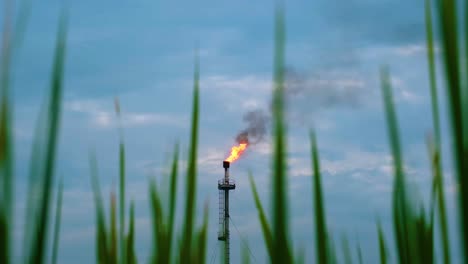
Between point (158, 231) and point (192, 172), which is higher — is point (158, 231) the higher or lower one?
the lower one

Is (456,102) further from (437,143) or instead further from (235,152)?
(235,152)

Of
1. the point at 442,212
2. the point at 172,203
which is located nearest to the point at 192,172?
the point at 172,203

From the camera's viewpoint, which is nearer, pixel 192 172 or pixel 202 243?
pixel 192 172

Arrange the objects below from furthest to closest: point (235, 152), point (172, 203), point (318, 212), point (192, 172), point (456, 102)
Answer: point (235, 152) → point (172, 203) → point (192, 172) → point (318, 212) → point (456, 102)

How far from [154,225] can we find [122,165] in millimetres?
234

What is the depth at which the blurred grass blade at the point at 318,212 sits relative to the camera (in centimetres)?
130

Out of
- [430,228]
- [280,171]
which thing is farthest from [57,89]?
[430,228]

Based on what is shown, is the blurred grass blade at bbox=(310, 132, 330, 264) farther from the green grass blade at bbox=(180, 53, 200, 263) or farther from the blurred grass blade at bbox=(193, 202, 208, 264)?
the blurred grass blade at bbox=(193, 202, 208, 264)

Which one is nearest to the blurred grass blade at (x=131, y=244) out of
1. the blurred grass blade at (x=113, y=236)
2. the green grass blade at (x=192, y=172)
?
the blurred grass blade at (x=113, y=236)

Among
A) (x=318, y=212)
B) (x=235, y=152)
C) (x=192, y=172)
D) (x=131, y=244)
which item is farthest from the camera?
(x=235, y=152)

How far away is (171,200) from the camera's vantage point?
170cm

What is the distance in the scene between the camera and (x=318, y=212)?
1.31 meters

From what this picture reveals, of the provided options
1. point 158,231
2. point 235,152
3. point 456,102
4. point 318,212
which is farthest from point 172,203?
point 235,152

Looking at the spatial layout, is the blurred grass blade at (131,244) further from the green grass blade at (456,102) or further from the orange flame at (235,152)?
the orange flame at (235,152)
